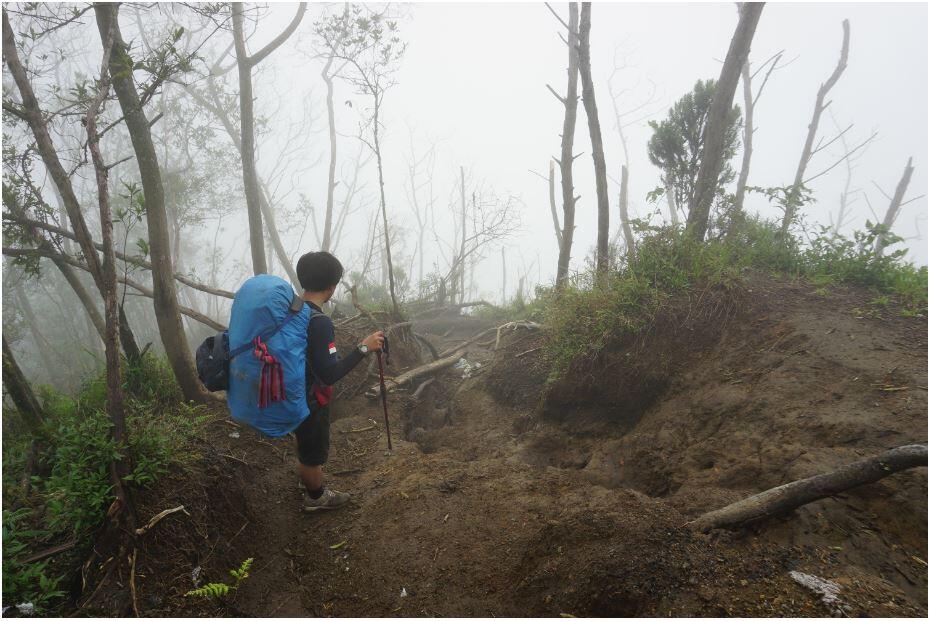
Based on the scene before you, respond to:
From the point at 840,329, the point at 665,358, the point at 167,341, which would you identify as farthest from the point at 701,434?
the point at 167,341

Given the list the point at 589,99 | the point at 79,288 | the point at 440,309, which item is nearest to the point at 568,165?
the point at 589,99

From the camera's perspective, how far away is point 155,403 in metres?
4.67

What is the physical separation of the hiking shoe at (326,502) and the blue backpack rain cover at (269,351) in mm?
951

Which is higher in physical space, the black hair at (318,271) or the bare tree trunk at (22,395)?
the black hair at (318,271)

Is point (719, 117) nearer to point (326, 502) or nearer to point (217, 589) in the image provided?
point (326, 502)

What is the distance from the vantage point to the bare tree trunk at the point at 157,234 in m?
4.25

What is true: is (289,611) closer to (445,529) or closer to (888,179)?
(445,529)

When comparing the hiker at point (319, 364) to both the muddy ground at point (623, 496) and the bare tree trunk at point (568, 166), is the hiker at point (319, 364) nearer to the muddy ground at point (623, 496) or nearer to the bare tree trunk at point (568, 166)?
the muddy ground at point (623, 496)

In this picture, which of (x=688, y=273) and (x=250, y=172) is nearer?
(x=688, y=273)

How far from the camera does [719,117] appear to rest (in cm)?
657

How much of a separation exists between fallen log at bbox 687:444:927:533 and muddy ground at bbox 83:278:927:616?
82 millimetres

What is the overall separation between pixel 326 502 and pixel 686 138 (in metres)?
7.63

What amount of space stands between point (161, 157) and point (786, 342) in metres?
26.6

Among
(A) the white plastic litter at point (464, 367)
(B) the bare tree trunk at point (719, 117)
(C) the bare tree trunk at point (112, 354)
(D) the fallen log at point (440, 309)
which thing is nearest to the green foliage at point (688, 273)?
(B) the bare tree trunk at point (719, 117)
